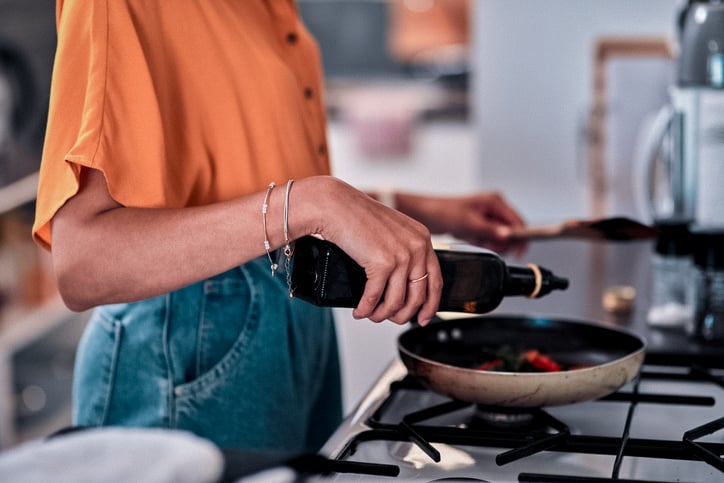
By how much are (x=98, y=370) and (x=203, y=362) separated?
134 millimetres

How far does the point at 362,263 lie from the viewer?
0.82 metres

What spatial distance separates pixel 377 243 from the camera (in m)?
0.81

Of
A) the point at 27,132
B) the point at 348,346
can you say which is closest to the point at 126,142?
the point at 348,346

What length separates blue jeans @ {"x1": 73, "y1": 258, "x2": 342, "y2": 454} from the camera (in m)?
1.07

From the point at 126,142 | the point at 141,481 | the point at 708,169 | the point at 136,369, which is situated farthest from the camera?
the point at 708,169

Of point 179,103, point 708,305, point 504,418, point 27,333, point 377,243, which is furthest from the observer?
point 27,333

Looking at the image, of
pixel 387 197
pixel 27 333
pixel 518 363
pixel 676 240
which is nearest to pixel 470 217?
pixel 387 197

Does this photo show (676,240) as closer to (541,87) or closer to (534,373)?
(534,373)

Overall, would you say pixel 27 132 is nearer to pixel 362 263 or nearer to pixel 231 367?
pixel 231 367

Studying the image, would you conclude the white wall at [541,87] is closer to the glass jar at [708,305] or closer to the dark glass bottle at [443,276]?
the glass jar at [708,305]

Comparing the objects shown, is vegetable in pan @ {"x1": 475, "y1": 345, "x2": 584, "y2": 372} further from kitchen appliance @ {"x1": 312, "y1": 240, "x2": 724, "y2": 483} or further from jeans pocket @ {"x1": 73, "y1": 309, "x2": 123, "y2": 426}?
jeans pocket @ {"x1": 73, "y1": 309, "x2": 123, "y2": 426}

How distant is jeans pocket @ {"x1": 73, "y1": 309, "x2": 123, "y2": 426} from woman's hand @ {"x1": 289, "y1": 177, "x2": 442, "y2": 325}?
371 mm

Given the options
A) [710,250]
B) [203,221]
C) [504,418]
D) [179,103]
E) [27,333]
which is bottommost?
[27,333]

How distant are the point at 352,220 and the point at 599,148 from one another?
2008 mm
